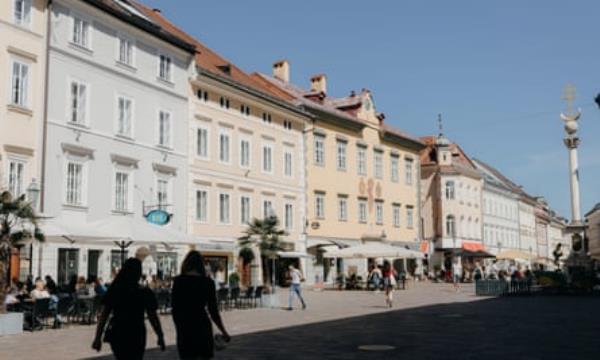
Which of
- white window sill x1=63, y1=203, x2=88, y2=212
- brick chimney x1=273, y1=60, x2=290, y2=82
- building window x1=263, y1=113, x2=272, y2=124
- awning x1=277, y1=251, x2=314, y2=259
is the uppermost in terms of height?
brick chimney x1=273, y1=60, x2=290, y2=82

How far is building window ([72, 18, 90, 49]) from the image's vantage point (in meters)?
27.5

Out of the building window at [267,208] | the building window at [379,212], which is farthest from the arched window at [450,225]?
the building window at [267,208]

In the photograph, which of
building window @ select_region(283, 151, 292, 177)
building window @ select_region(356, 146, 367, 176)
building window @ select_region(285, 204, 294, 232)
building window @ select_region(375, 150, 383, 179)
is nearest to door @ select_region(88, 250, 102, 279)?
building window @ select_region(285, 204, 294, 232)

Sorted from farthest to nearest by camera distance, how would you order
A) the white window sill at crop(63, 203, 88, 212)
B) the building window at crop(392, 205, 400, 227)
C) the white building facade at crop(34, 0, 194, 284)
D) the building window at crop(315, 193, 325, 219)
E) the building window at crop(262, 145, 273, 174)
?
the building window at crop(392, 205, 400, 227), the building window at crop(315, 193, 325, 219), the building window at crop(262, 145, 273, 174), the white window sill at crop(63, 203, 88, 212), the white building facade at crop(34, 0, 194, 284)

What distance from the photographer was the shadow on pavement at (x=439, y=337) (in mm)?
12414

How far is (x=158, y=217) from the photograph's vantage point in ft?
96.3

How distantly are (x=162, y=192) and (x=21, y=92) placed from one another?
8.63 meters

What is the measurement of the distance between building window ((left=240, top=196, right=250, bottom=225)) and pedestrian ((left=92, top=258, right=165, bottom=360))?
99.4 feet

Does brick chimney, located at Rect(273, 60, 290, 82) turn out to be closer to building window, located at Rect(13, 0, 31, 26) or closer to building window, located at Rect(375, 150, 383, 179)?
building window, located at Rect(375, 150, 383, 179)

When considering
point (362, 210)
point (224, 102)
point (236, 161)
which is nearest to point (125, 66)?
point (224, 102)

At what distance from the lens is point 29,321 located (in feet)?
59.0

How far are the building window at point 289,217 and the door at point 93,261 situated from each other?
49.9 ft

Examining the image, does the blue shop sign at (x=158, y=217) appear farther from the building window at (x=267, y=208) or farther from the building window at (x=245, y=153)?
the building window at (x=267, y=208)

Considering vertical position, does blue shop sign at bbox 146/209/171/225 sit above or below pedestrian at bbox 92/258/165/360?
above
